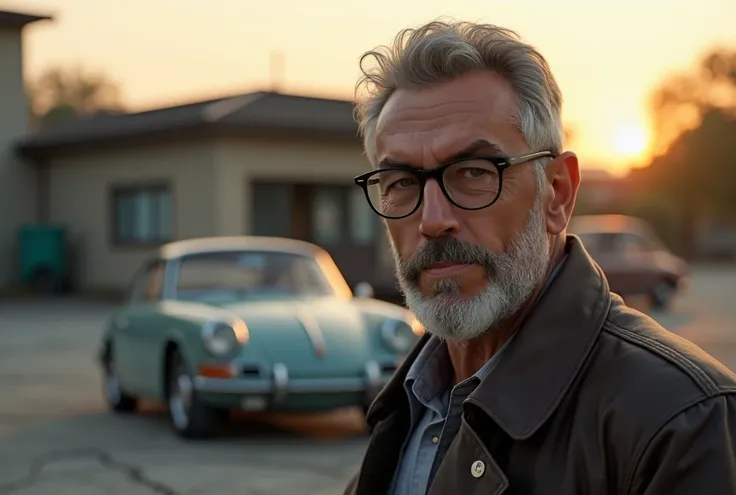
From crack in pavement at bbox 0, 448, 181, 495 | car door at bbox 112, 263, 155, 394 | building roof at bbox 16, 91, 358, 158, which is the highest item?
building roof at bbox 16, 91, 358, 158

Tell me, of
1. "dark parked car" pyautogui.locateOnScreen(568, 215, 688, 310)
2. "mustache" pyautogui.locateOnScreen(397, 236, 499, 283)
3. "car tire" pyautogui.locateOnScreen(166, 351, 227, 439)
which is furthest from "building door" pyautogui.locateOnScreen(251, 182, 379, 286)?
"mustache" pyautogui.locateOnScreen(397, 236, 499, 283)

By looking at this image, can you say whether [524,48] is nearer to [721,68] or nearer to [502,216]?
[502,216]

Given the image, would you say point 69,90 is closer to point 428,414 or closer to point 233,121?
point 233,121

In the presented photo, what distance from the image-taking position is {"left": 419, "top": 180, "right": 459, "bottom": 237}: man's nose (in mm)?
2029

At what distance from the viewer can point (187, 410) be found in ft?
25.3

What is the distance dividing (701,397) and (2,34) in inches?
1036

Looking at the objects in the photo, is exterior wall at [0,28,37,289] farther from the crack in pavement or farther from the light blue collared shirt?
the light blue collared shirt

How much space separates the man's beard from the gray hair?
136mm

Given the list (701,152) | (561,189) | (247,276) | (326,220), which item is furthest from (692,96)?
(561,189)

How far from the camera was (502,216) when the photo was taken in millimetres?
2049

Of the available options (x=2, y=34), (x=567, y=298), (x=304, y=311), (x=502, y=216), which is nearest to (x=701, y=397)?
(x=567, y=298)

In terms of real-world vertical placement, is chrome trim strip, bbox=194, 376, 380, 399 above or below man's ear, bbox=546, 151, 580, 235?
below

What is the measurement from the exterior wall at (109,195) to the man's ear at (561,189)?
63.8 ft

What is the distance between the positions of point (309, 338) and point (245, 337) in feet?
1.48
